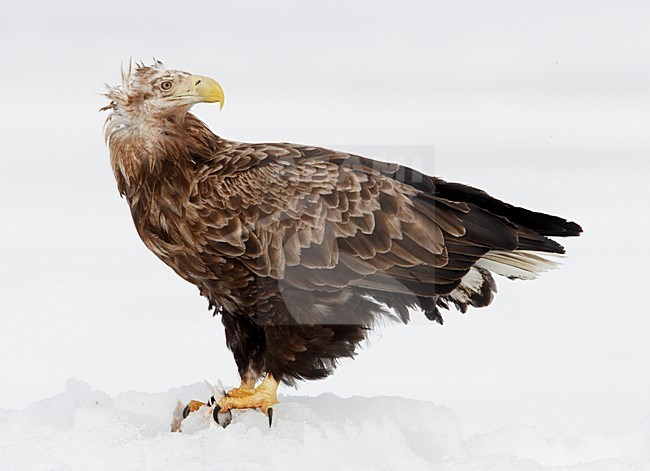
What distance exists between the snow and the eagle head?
4.80 ft

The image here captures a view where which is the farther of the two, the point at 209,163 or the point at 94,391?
the point at 94,391

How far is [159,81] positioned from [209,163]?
0.46 meters

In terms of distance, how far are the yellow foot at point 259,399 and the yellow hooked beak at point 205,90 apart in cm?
142

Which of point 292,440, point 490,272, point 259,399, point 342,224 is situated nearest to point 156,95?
point 342,224

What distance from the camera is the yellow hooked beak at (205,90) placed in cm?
552

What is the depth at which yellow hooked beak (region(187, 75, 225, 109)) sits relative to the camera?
5516 millimetres

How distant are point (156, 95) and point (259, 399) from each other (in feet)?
5.21

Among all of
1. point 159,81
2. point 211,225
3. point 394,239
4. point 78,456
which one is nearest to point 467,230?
point 394,239

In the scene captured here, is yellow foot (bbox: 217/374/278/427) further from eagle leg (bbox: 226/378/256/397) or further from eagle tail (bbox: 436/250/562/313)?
eagle tail (bbox: 436/250/562/313)

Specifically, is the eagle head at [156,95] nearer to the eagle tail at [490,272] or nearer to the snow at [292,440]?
the snow at [292,440]

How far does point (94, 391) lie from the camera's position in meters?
6.11

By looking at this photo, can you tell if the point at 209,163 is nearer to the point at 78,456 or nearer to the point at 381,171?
the point at 381,171

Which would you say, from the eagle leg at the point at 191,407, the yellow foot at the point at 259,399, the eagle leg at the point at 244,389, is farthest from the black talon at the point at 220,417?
the eagle leg at the point at 191,407

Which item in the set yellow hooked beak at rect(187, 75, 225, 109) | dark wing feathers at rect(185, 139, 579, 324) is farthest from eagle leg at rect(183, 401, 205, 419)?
yellow hooked beak at rect(187, 75, 225, 109)
